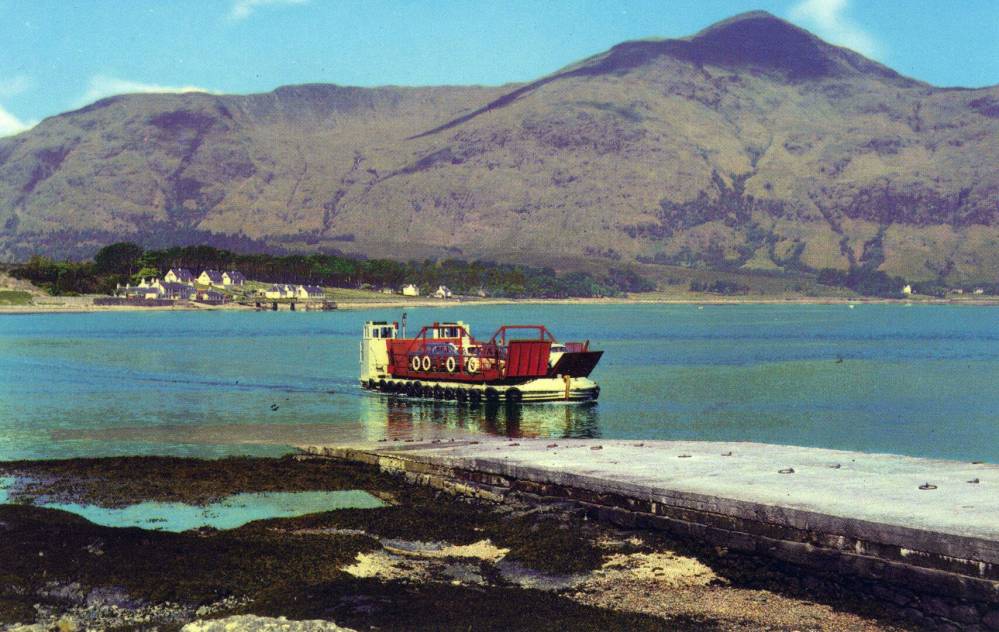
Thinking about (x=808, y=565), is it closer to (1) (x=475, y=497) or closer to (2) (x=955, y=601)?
(2) (x=955, y=601)

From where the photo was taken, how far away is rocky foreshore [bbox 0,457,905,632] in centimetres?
1950

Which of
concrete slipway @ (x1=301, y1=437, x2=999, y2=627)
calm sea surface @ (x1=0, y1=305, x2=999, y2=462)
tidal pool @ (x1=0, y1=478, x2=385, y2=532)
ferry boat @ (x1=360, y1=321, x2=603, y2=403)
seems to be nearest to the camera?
concrete slipway @ (x1=301, y1=437, x2=999, y2=627)

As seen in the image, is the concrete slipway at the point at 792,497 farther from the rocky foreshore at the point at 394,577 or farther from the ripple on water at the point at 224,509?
the ripple on water at the point at 224,509

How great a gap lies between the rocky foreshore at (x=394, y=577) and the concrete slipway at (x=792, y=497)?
674 millimetres

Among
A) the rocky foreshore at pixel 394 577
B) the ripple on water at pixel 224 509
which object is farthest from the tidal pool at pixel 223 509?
the rocky foreshore at pixel 394 577

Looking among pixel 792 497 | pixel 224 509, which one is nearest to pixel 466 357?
pixel 224 509

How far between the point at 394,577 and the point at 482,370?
49.1 meters

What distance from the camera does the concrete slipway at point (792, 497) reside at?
19422 millimetres

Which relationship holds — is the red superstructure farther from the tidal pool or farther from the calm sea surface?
the tidal pool

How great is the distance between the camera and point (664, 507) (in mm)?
25000

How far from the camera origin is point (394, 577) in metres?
22.5

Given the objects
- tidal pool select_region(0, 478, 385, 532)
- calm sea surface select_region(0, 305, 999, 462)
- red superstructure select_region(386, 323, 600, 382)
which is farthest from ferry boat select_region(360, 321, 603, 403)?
tidal pool select_region(0, 478, 385, 532)

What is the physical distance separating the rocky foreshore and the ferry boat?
4096 centimetres

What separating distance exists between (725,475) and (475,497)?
702cm
